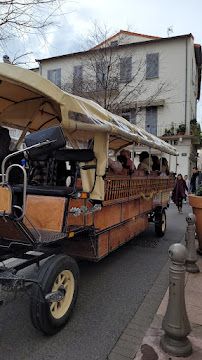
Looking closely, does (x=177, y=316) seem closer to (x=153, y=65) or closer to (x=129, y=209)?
(x=129, y=209)

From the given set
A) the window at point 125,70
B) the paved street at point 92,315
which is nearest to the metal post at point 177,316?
the paved street at point 92,315

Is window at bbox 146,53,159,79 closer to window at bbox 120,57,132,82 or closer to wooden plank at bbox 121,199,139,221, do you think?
window at bbox 120,57,132,82

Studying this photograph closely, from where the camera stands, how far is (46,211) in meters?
3.55

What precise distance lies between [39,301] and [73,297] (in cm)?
66

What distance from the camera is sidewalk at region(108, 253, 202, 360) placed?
277cm

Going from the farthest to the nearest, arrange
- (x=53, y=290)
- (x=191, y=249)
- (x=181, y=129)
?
(x=181, y=129), (x=191, y=249), (x=53, y=290)

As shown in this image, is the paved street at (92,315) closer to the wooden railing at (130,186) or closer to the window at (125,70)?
the wooden railing at (130,186)

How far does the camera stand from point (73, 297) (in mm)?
3379

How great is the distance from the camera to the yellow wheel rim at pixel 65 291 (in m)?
3.11

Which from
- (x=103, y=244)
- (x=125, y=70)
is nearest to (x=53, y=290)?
(x=103, y=244)

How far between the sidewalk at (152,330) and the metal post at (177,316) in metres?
0.08

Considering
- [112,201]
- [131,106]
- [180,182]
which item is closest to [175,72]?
[131,106]

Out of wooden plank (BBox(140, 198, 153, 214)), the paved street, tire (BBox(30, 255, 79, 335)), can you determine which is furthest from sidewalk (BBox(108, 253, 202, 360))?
wooden plank (BBox(140, 198, 153, 214))

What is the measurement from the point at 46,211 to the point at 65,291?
993 millimetres
